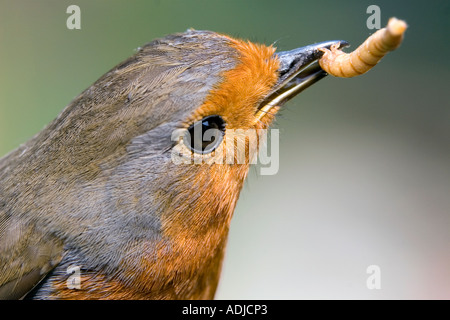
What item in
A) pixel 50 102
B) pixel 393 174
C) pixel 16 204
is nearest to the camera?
pixel 16 204

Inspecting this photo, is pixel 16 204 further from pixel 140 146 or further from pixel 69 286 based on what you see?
pixel 140 146

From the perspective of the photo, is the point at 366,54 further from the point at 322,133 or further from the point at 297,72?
the point at 322,133

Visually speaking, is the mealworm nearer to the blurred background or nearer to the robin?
the robin

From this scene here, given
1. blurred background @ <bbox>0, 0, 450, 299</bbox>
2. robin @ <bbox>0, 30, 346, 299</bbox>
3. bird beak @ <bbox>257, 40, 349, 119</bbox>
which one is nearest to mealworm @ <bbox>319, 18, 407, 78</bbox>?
bird beak @ <bbox>257, 40, 349, 119</bbox>

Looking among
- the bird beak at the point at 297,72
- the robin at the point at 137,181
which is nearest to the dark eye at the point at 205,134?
the robin at the point at 137,181

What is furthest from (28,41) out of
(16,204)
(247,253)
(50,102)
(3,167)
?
(16,204)

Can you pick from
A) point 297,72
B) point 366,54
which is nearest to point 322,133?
point 297,72

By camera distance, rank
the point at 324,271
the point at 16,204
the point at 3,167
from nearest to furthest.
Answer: the point at 16,204, the point at 3,167, the point at 324,271
